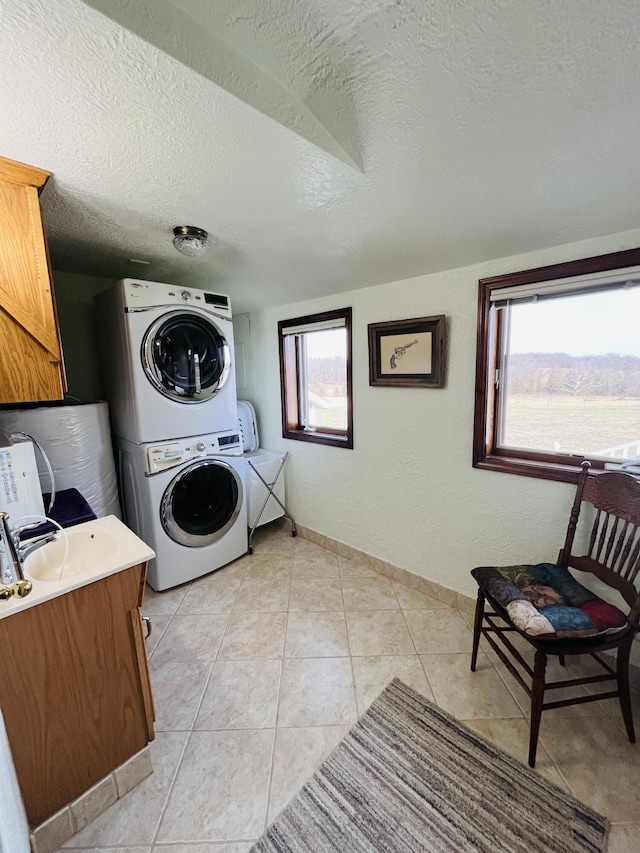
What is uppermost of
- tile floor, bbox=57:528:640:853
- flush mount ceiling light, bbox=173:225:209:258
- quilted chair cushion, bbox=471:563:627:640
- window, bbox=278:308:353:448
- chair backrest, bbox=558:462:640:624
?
flush mount ceiling light, bbox=173:225:209:258

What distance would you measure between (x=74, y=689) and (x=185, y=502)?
48.8 inches

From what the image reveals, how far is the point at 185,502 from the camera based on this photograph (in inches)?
87.0

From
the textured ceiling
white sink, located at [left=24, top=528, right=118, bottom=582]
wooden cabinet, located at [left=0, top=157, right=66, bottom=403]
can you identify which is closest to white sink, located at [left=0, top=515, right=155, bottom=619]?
white sink, located at [left=24, top=528, right=118, bottom=582]

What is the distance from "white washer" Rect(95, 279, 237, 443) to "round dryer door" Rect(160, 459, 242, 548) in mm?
290

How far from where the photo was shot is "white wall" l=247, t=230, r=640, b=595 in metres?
1.70

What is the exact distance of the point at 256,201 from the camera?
4.02 feet

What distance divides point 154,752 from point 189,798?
9.5 inches

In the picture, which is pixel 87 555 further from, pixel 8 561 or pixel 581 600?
pixel 581 600

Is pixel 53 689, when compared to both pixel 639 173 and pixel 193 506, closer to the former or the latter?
pixel 193 506

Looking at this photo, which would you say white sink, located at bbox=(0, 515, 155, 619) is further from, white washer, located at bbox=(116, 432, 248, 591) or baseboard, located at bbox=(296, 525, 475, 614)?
baseboard, located at bbox=(296, 525, 475, 614)

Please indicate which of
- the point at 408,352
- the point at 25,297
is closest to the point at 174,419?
the point at 25,297

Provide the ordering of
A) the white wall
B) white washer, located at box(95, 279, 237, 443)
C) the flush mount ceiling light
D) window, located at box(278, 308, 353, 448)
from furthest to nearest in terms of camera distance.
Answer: window, located at box(278, 308, 353, 448) → white washer, located at box(95, 279, 237, 443) → the white wall → the flush mount ceiling light

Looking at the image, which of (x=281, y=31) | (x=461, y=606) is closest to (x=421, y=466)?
(x=461, y=606)

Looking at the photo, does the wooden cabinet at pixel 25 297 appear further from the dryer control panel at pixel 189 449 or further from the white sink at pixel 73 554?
the dryer control panel at pixel 189 449
